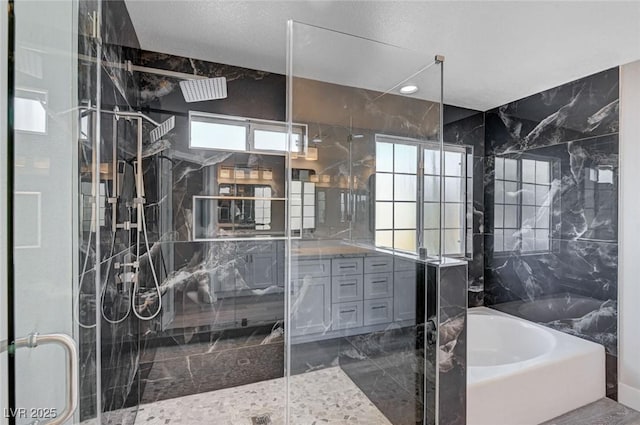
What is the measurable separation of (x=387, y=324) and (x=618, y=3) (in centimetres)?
230

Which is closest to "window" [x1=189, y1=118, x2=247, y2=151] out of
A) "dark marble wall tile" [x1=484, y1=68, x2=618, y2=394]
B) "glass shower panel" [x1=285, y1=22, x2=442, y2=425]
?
"glass shower panel" [x1=285, y1=22, x2=442, y2=425]

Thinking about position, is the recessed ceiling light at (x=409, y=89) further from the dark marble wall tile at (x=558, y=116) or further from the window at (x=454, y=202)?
the dark marble wall tile at (x=558, y=116)

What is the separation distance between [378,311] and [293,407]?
0.83 metres

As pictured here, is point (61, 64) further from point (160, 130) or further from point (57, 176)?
point (160, 130)

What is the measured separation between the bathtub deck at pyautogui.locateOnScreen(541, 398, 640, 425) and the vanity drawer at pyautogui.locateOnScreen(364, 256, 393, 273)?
1.52 m

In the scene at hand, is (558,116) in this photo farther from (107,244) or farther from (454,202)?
(107,244)

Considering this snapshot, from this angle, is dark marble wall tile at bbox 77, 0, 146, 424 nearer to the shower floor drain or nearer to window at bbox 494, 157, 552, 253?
the shower floor drain

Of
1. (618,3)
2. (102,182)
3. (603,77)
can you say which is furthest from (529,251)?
(102,182)

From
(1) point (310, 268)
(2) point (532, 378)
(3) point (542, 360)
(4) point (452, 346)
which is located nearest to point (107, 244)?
(1) point (310, 268)

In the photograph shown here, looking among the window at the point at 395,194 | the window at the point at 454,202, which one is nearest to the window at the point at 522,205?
the window at the point at 454,202

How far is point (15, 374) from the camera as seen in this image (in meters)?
0.65

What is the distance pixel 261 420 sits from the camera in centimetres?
205

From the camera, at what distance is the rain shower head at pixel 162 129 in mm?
2270

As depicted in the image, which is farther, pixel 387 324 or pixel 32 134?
pixel 387 324
